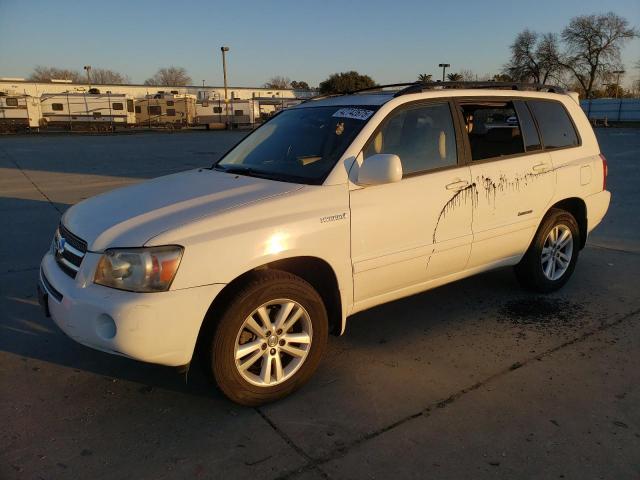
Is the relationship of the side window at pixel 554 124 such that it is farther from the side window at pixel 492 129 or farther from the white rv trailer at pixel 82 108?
A: the white rv trailer at pixel 82 108

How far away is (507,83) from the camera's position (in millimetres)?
4414

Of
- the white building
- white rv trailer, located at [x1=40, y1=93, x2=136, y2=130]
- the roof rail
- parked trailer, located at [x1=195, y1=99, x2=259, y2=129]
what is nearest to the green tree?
the white building

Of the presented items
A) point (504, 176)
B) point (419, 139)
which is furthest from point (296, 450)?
point (504, 176)

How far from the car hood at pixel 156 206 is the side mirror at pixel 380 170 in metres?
0.43

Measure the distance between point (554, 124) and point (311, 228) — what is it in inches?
112

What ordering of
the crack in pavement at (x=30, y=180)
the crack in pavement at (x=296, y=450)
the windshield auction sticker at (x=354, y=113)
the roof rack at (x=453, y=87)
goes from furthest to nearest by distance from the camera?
the crack in pavement at (x=30, y=180)
the roof rack at (x=453, y=87)
the windshield auction sticker at (x=354, y=113)
the crack in pavement at (x=296, y=450)

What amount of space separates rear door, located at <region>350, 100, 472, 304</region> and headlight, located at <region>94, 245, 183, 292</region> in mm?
1121

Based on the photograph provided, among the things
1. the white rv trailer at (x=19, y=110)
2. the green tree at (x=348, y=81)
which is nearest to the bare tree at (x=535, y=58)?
the green tree at (x=348, y=81)

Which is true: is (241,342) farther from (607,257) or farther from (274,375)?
(607,257)

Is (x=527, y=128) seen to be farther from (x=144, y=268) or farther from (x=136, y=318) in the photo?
(x=136, y=318)

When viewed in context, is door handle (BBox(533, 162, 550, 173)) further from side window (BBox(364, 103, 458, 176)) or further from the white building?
the white building

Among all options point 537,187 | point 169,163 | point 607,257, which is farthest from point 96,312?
point 169,163

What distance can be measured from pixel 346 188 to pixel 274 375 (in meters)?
1.20

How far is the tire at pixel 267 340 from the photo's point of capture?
276cm
